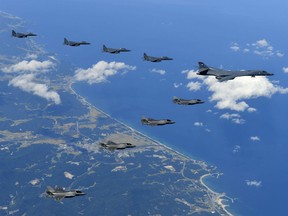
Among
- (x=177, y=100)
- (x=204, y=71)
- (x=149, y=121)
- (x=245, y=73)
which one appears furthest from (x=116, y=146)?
(x=245, y=73)

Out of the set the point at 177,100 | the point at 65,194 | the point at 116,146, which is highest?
the point at 177,100

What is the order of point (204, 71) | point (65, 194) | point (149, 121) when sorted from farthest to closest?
1. point (204, 71)
2. point (149, 121)
3. point (65, 194)

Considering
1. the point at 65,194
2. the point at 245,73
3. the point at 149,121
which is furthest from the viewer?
the point at 245,73

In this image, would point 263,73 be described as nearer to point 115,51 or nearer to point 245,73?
point 245,73

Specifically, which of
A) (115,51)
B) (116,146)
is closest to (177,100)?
(116,146)

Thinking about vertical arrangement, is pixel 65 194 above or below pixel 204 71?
below

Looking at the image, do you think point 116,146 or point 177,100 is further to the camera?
point 177,100

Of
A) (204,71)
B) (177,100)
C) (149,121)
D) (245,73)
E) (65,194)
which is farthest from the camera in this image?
(245,73)

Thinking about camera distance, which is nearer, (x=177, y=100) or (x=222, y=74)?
(x=177, y=100)

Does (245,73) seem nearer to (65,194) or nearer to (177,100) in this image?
(177,100)
